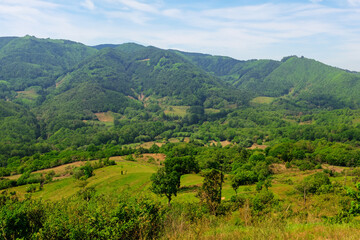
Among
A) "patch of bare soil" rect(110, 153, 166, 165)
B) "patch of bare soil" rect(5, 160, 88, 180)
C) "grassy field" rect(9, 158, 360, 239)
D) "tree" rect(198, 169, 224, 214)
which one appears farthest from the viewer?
"patch of bare soil" rect(110, 153, 166, 165)

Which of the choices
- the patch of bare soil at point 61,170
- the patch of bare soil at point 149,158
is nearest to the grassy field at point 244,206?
the patch of bare soil at point 149,158

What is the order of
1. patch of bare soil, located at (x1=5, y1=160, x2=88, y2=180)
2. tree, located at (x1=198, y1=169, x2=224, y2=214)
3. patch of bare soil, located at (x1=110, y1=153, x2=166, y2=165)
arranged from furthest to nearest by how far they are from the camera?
patch of bare soil, located at (x1=110, y1=153, x2=166, y2=165)
patch of bare soil, located at (x1=5, y1=160, x2=88, y2=180)
tree, located at (x1=198, y1=169, x2=224, y2=214)

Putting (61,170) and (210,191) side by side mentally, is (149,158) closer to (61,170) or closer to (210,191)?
(61,170)

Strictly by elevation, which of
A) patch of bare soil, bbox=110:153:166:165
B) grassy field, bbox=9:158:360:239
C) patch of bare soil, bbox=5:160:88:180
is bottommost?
patch of bare soil, bbox=5:160:88:180

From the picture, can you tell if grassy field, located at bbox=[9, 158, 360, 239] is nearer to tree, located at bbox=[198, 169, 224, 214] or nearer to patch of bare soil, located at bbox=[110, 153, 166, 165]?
patch of bare soil, located at bbox=[110, 153, 166, 165]

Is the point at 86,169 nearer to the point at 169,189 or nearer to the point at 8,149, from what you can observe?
the point at 169,189

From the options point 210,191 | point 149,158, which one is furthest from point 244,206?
point 149,158

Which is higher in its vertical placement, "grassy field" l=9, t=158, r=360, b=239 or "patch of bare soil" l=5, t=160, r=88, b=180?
"grassy field" l=9, t=158, r=360, b=239

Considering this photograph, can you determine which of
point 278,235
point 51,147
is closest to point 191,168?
point 278,235

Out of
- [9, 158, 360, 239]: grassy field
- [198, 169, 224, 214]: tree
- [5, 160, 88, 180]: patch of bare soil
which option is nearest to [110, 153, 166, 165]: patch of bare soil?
[9, 158, 360, 239]: grassy field

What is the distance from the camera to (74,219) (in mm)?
18641

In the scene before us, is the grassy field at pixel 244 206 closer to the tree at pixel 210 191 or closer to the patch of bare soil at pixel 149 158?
the patch of bare soil at pixel 149 158

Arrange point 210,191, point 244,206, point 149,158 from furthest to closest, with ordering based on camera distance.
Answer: point 149,158 → point 210,191 → point 244,206

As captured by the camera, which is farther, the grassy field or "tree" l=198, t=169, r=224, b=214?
"tree" l=198, t=169, r=224, b=214
